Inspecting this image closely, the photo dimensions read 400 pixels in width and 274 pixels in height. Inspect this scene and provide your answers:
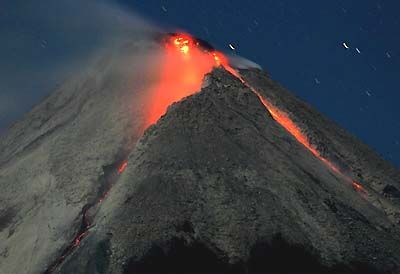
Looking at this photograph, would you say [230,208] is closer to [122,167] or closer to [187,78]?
[122,167]

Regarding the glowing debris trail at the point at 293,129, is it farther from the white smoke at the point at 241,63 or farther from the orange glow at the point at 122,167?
the orange glow at the point at 122,167

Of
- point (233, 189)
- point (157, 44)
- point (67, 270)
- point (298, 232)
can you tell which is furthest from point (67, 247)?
point (157, 44)

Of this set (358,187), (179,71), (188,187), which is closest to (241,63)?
(179,71)

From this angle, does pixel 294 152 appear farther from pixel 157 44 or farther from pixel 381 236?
pixel 157 44

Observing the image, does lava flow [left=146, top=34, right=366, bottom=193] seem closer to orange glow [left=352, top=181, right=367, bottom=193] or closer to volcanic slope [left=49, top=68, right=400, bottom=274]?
orange glow [left=352, top=181, right=367, bottom=193]

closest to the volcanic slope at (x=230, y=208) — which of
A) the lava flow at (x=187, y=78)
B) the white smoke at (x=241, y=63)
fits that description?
the lava flow at (x=187, y=78)
